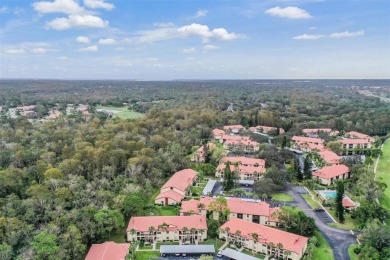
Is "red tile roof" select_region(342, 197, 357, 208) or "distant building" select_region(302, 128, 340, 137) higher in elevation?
"distant building" select_region(302, 128, 340, 137)

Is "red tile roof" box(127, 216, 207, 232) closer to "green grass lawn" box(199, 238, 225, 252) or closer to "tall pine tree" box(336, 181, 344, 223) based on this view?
"green grass lawn" box(199, 238, 225, 252)

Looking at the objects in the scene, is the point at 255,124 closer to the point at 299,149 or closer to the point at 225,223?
the point at 299,149

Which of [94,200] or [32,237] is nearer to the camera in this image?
[32,237]

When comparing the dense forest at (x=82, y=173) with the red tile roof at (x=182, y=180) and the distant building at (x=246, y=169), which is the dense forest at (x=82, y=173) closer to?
the red tile roof at (x=182, y=180)

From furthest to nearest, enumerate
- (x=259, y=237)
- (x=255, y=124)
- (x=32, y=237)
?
(x=255, y=124) → (x=259, y=237) → (x=32, y=237)

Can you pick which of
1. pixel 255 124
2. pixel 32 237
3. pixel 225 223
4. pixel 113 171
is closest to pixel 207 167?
pixel 113 171

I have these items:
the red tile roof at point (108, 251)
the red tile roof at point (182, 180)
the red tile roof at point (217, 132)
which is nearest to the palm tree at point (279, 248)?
the red tile roof at point (108, 251)

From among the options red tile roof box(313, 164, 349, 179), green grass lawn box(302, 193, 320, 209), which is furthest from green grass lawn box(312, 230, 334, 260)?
red tile roof box(313, 164, 349, 179)
